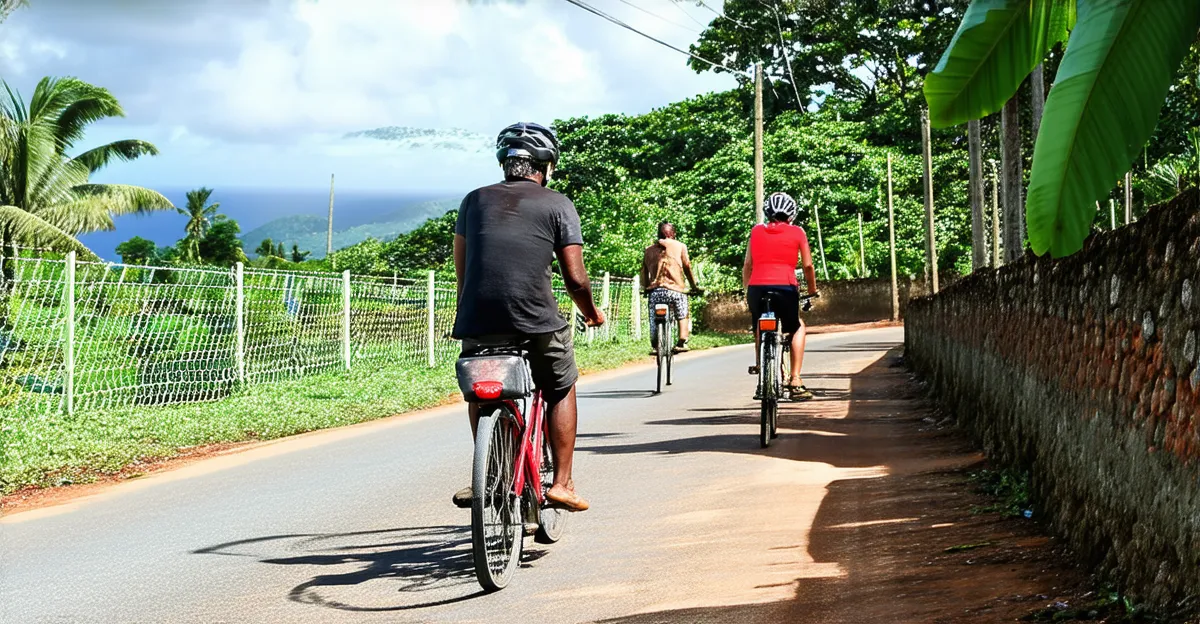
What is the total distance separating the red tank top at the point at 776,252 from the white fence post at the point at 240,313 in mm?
7203

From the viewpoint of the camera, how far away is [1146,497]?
13.0 ft

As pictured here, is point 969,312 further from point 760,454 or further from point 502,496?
point 502,496

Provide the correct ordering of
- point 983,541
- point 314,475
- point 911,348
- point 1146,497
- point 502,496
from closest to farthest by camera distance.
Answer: point 1146,497 → point 502,496 → point 983,541 → point 314,475 → point 911,348

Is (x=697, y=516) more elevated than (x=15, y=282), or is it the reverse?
(x=15, y=282)

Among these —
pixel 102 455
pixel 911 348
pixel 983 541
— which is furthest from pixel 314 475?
pixel 911 348

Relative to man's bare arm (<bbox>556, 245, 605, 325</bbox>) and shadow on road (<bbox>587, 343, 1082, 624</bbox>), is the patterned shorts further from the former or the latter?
man's bare arm (<bbox>556, 245, 605, 325</bbox>)

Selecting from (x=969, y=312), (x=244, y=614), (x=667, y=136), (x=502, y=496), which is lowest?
(x=244, y=614)

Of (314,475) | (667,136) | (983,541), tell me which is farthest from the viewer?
(667,136)

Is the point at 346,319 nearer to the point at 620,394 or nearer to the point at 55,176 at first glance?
the point at 620,394

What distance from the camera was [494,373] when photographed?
4.99 m

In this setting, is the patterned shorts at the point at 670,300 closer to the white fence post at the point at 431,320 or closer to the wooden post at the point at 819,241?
the white fence post at the point at 431,320

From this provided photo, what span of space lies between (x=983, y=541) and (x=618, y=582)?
66.9 inches

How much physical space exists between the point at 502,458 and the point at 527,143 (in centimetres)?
143

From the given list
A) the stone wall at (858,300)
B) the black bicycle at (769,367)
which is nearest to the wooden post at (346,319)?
the black bicycle at (769,367)
